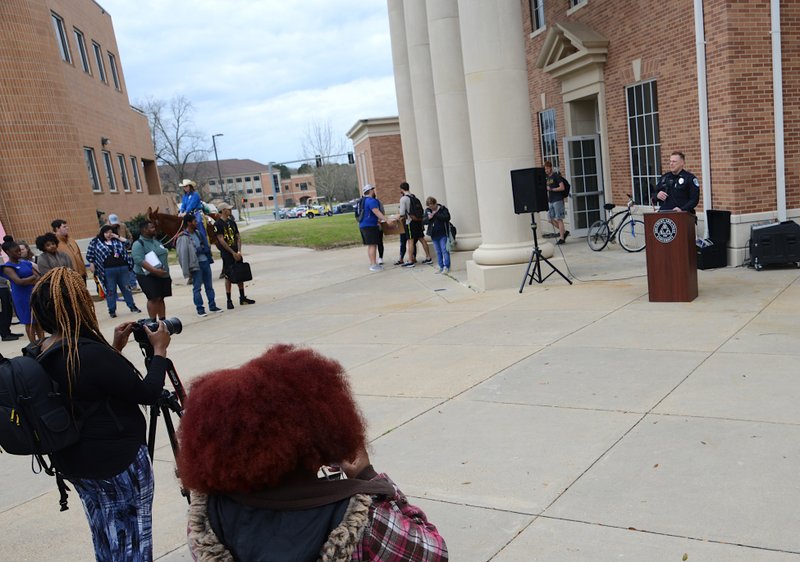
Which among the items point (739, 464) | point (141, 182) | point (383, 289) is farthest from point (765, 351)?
point (141, 182)

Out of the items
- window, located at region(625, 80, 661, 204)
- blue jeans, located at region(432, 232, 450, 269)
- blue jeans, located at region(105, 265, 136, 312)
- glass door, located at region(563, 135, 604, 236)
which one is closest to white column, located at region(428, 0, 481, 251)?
blue jeans, located at region(432, 232, 450, 269)

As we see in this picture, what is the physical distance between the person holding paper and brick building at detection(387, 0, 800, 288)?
16.1ft

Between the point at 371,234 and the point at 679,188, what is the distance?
23.5 feet

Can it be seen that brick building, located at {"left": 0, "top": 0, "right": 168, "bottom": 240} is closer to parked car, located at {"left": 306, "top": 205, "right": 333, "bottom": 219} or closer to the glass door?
the glass door

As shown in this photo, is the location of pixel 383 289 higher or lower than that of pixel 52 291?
lower

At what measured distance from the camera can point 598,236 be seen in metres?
14.3

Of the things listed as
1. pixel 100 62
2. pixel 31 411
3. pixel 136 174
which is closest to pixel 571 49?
pixel 31 411

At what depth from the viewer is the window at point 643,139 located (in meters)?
13.0

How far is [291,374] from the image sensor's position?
1.76 m

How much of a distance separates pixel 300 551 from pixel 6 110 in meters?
20.2

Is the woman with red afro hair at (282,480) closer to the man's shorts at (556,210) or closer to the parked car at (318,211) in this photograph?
the man's shorts at (556,210)

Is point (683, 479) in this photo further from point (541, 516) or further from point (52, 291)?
point (52, 291)

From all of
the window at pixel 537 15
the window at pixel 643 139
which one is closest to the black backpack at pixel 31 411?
the window at pixel 643 139

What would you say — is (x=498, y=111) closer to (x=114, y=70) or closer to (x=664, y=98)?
(x=664, y=98)
